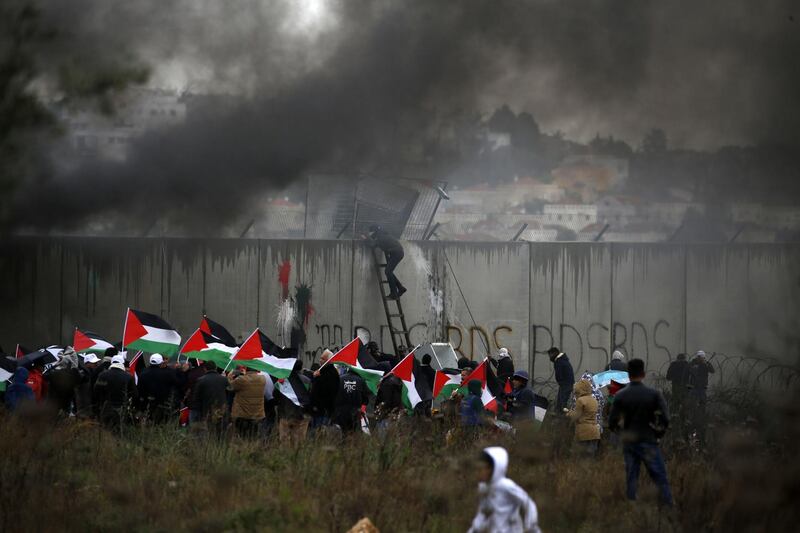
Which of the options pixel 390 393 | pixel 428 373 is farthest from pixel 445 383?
pixel 390 393

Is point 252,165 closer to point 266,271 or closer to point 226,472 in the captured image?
point 266,271

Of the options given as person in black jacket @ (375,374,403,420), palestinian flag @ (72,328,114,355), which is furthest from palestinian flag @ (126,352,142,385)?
person in black jacket @ (375,374,403,420)

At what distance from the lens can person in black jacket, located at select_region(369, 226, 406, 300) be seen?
19.7 metres

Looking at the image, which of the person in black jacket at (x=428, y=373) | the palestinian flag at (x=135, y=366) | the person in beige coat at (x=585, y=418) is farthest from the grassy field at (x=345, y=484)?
the palestinian flag at (x=135, y=366)

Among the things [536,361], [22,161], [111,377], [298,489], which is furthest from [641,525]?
[22,161]

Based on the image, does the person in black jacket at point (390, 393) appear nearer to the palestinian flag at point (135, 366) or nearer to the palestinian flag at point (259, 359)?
the palestinian flag at point (259, 359)

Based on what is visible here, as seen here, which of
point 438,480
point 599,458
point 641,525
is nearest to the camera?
point 641,525

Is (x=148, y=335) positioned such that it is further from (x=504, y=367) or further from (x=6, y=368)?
(x=504, y=367)

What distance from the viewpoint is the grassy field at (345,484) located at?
28.3 ft

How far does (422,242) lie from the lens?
2038 cm

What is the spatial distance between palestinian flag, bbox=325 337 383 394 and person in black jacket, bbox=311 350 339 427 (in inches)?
10.4

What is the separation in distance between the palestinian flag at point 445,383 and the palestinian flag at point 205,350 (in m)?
2.76

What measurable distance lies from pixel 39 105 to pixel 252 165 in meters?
4.33

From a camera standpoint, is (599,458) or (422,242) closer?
(599,458)
